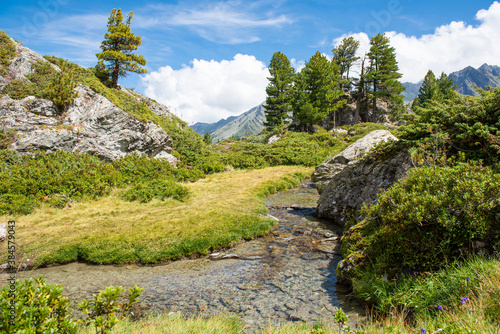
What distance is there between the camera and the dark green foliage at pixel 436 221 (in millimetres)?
5422

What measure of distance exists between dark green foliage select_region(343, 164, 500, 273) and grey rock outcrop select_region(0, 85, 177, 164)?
70.0 feet

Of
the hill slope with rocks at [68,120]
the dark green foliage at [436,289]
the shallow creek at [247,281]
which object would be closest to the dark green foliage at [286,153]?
the hill slope with rocks at [68,120]

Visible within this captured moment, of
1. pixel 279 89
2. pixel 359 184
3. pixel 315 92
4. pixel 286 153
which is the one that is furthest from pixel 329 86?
pixel 359 184

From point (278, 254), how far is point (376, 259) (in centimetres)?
393

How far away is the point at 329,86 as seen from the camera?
5016 cm

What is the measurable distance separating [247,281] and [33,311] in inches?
227

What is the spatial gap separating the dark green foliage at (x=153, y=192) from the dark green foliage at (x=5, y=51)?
16532mm

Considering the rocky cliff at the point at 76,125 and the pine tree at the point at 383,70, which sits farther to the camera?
the pine tree at the point at 383,70

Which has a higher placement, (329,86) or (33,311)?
(329,86)

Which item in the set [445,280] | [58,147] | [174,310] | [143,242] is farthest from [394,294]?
[58,147]

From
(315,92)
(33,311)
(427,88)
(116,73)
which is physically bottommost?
(33,311)

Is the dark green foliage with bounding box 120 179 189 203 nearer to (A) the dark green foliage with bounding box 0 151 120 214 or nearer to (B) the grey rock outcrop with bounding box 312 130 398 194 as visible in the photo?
(A) the dark green foliage with bounding box 0 151 120 214

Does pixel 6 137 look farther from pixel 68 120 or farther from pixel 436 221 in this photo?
pixel 436 221

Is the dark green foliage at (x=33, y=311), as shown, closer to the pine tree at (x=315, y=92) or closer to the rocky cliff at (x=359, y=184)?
the rocky cliff at (x=359, y=184)
